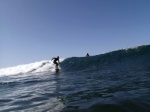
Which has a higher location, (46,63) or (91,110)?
(46,63)

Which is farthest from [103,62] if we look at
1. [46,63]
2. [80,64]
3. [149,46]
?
[46,63]

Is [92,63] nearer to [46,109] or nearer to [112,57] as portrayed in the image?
[112,57]

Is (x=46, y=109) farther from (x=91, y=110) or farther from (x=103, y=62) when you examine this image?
(x=103, y=62)

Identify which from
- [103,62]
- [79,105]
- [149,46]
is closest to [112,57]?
[103,62]

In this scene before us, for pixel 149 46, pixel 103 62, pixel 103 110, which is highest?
pixel 149 46

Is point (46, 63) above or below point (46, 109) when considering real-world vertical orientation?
above

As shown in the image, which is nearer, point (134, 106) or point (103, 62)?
point (134, 106)

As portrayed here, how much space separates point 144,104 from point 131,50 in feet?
100

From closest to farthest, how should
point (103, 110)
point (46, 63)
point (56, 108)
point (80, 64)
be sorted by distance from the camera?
point (103, 110)
point (56, 108)
point (80, 64)
point (46, 63)

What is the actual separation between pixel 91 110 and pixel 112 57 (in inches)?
1130

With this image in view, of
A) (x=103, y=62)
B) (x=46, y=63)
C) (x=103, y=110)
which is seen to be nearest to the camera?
(x=103, y=110)

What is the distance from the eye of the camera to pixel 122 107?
6176mm

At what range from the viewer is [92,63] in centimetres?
3428

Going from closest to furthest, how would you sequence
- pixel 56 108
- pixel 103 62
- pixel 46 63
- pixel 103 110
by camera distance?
pixel 103 110 < pixel 56 108 < pixel 103 62 < pixel 46 63
